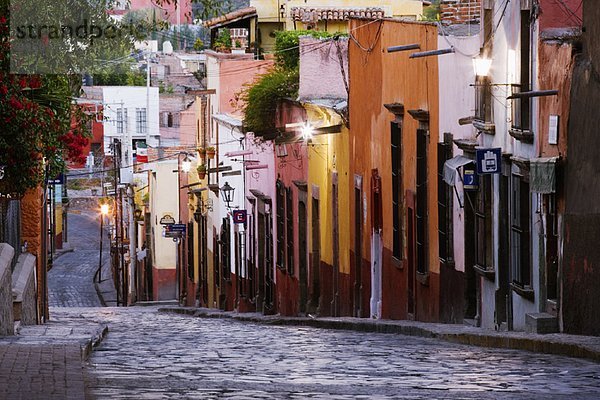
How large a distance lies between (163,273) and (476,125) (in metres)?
38.9

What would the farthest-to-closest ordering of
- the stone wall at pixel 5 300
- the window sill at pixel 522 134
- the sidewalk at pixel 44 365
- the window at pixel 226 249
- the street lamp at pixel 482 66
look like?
1. the window at pixel 226 249
2. the street lamp at pixel 482 66
3. the window sill at pixel 522 134
4. the stone wall at pixel 5 300
5. the sidewalk at pixel 44 365

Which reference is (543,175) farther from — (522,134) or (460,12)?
(460,12)

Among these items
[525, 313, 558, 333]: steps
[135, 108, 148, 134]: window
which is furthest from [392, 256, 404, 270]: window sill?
[135, 108, 148, 134]: window

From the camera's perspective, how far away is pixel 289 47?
35594 mm

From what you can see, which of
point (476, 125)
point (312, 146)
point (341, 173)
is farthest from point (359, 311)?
point (476, 125)

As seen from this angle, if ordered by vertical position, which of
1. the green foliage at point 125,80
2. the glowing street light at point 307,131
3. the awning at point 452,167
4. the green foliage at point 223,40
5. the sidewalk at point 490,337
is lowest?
the sidewalk at point 490,337

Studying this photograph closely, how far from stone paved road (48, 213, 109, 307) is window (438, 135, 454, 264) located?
34.1 metres

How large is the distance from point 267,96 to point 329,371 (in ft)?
80.9

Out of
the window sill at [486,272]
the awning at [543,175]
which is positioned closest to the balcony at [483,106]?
the window sill at [486,272]

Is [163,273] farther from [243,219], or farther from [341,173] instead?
[341,173]

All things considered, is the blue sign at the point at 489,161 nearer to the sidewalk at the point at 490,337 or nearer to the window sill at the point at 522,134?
the window sill at the point at 522,134

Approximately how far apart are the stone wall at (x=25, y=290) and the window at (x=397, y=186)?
247 inches

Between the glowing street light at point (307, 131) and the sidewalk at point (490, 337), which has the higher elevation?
the glowing street light at point (307, 131)

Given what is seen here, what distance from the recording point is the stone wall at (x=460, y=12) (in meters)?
23.2
